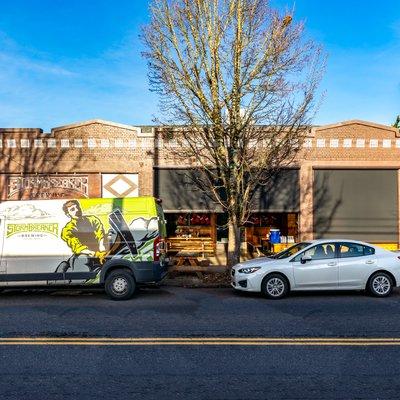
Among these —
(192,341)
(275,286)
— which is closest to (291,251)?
(275,286)

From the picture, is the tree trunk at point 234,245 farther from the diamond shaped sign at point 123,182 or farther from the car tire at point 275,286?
the diamond shaped sign at point 123,182

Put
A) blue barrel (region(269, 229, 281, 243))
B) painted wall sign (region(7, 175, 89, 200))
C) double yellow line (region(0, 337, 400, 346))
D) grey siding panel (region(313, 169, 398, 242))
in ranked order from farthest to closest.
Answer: blue barrel (region(269, 229, 281, 243))
grey siding panel (region(313, 169, 398, 242))
painted wall sign (region(7, 175, 89, 200))
double yellow line (region(0, 337, 400, 346))

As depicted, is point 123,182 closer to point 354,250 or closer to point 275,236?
point 275,236

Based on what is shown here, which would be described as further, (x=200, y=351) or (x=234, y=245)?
(x=234, y=245)

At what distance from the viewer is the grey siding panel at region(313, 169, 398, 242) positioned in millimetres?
17469

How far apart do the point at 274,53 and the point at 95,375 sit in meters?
10.6

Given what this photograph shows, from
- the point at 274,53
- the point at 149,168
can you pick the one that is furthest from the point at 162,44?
the point at 149,168

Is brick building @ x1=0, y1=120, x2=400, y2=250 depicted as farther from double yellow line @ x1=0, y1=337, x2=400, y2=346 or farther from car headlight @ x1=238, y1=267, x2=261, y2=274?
double yellow line @ x1=0, y1=337, x2=400, y2=346

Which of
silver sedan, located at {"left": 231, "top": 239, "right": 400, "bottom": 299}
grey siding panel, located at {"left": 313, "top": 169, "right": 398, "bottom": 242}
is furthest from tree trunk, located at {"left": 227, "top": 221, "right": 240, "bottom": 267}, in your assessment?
grey siding panel, located at {"left": 313, "top": 169, "right": 398, "bottom": 242}

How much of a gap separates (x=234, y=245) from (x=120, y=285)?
14.7 ft

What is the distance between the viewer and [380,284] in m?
10.9

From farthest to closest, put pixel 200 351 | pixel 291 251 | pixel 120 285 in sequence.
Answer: pixel 291 251, pixel 120 285, pixel 200 351

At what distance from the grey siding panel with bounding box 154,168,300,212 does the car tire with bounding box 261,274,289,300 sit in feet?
22.8

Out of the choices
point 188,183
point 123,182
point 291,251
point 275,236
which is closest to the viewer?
point 291,251
